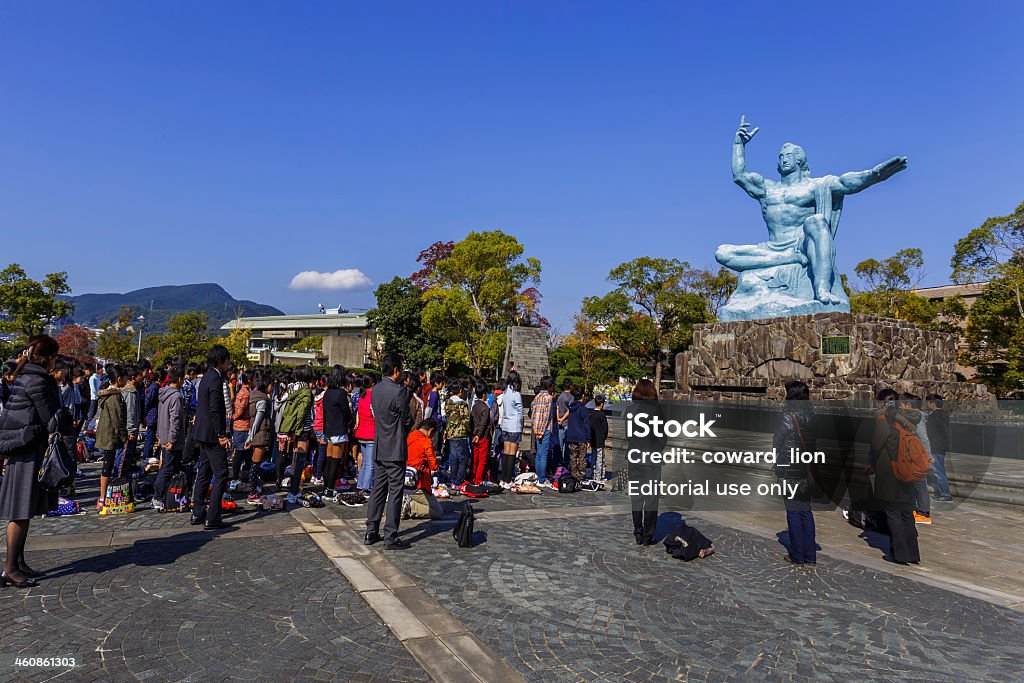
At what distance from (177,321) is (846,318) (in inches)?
1953

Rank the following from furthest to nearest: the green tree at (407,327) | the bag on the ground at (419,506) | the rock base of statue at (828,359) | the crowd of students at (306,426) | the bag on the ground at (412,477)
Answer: the green tree at (407,327)
the rock base of statue at (828,359)
the crowd of students at (306,426)
the bag on the ground at (419,506)
the bag on the ground at (412,477)

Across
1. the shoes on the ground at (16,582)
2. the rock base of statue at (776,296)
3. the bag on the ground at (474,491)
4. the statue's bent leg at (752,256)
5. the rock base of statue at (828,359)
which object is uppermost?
the statue's bent leg at (752,256)

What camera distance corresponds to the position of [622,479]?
10.2m

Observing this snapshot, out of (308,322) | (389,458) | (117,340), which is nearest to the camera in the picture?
(389,458)

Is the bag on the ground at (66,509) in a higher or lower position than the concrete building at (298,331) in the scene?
lower

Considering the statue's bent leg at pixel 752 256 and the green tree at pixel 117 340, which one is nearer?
the statue's bent leg at pixel 752 256

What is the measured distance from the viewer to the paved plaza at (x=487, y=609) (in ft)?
12.5

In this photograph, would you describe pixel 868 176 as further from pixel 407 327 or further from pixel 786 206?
pixel 407 327

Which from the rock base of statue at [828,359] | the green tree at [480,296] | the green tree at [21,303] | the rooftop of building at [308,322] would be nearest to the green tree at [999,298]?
the rock base of statue at [828,359]

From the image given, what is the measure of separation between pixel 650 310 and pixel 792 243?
64.4 ft

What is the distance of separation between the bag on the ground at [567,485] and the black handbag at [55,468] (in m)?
6.52

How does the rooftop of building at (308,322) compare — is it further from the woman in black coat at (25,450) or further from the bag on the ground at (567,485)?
the woman in black coat at (25,450)

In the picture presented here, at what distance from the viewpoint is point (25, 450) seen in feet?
16.2

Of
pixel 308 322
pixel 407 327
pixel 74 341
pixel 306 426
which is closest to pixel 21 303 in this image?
pixel 74 341
